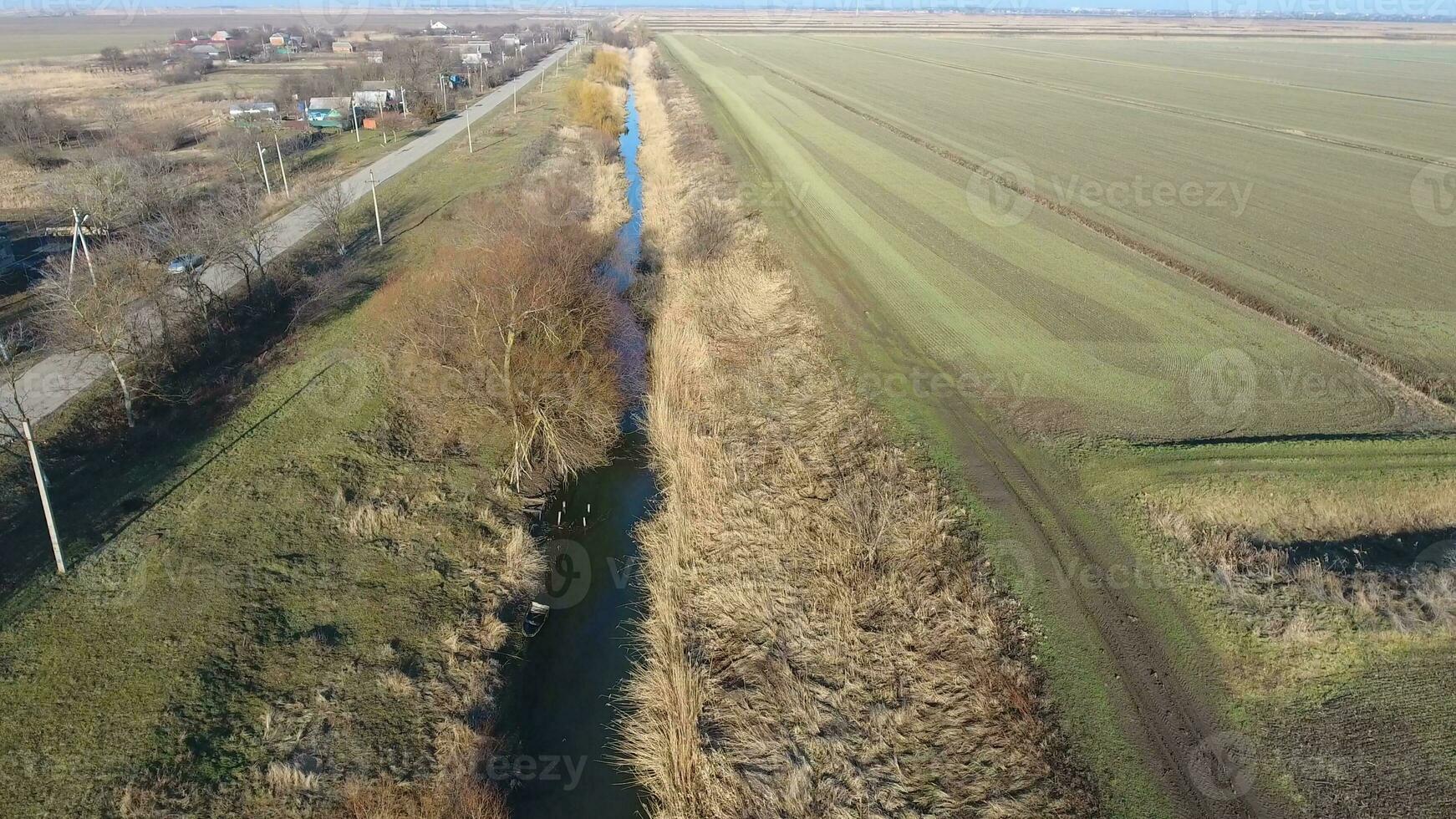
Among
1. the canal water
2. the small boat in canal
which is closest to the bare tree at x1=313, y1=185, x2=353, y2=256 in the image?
the canal water

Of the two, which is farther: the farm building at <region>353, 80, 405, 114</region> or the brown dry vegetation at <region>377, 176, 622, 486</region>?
the farm building at <region>353, 80, 405, 114</region>

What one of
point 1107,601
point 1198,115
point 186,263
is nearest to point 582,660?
point 1107,601

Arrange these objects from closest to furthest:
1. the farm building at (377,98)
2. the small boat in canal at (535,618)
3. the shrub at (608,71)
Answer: the small boat in canal at (535,618), the farm building at (377,98), the shrub at (608,71)

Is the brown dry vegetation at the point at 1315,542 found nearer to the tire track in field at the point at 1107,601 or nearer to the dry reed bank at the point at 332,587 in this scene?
the tire track in field at the point at 1107,601

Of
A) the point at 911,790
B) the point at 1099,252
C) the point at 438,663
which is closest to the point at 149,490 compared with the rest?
the point at 438,663

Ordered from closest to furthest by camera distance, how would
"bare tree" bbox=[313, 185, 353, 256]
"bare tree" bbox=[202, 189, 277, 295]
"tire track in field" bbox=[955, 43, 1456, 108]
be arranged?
1. "bare tree" bbox=[202, 189, 277, 295]
2. "bare tree" bbox=[313, 185, 353, 256]
3. "tire track in field" bbox=[955, 43, 1456, 108]

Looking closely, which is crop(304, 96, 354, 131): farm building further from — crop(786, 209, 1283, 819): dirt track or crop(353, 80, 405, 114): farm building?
crop(786, 209, 1283, 819): dirt track

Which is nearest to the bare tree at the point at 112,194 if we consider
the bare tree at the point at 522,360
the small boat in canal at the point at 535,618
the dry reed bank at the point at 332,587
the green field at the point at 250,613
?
the dry reed bank at the point at 332,587
